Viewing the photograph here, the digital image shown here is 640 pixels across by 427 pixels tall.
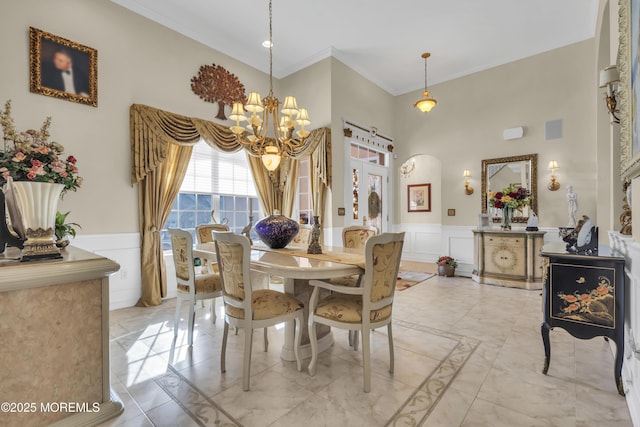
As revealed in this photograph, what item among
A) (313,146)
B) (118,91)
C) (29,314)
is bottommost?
(29,314)

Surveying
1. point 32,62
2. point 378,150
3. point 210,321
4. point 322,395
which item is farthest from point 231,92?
point 322,395

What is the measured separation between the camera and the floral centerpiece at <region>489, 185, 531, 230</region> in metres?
4.71

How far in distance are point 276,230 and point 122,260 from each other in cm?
215

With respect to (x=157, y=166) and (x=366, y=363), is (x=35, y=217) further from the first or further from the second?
(x=157, y=166)

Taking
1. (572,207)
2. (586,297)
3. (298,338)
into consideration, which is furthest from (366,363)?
(572,207)

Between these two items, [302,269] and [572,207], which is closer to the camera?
[302,269]

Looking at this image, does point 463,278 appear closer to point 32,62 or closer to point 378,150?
point 378,150

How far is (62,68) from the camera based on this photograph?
319cm

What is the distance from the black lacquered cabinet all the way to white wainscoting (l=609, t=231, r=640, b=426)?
0.05 metres

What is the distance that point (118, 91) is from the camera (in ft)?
11.8

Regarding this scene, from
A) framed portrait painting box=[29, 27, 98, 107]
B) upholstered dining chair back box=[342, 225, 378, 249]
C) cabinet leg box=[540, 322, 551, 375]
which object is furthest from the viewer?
upholstered dining chair back box=[342, 225, 378, 249]

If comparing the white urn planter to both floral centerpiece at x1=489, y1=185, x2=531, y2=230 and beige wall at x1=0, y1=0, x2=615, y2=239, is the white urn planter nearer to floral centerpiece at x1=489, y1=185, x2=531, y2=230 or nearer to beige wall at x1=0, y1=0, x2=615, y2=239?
beige wall at x1=0, y1=0, x2=615, y2=239

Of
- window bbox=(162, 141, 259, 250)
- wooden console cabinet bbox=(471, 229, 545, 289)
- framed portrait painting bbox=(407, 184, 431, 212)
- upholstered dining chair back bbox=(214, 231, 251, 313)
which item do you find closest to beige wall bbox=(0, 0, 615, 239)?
window bbox=(162, 141, 259, 250)

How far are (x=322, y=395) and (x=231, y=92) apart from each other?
14.6 feet
